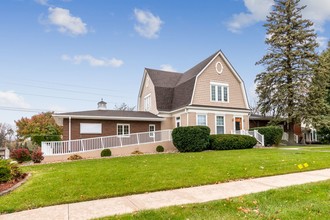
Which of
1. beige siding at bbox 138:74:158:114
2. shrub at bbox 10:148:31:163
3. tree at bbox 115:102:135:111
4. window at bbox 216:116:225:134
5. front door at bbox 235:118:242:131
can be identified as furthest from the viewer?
tree at bbox 115:102:135:111

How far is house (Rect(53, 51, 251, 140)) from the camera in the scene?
65.8 ft

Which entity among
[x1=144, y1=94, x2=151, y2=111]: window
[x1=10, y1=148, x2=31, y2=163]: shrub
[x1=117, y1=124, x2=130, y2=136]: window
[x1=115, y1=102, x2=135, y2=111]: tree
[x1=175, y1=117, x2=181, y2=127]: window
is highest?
[x1=115, y1=102, x2=135, y2=111]: tree

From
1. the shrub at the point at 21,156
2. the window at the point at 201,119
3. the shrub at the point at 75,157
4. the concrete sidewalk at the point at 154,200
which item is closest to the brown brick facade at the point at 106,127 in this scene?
the shrub at the point at 75,157

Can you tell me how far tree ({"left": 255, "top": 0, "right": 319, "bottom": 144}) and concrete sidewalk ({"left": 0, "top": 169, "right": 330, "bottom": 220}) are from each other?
19.2 meters

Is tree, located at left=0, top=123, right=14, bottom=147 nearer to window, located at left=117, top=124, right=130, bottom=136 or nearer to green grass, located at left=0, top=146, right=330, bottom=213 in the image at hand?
window, located at left=117, top=124, right=130, bottom=136

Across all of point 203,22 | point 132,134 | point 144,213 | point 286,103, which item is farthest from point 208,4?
point 144,213

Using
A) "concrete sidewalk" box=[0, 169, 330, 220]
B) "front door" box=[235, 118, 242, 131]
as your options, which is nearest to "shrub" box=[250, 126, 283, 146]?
"front door" box=[235, 118, 242, 131]

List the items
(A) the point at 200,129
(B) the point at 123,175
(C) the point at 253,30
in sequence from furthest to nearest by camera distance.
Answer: (C) the point at 253,30 < (A) the point at 200,129 < (B) the point at 123,175

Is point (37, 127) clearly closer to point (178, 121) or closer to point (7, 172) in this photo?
point (178, 121)

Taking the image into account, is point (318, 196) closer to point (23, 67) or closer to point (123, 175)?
point (123, 175)

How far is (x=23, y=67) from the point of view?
72.2ft

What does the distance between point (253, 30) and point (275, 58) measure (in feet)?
20.2

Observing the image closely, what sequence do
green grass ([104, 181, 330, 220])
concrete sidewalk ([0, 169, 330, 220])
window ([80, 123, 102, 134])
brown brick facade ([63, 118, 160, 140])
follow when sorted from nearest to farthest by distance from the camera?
green grass ([104, 181, 330, 220]) → concrete sidewalk ([0, 169, 330, 220]) → brown brick facade ([63, 118, 160, 140]) → window ([80, 123, 102, 134])

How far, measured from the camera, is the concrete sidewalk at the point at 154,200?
15.9 feet
